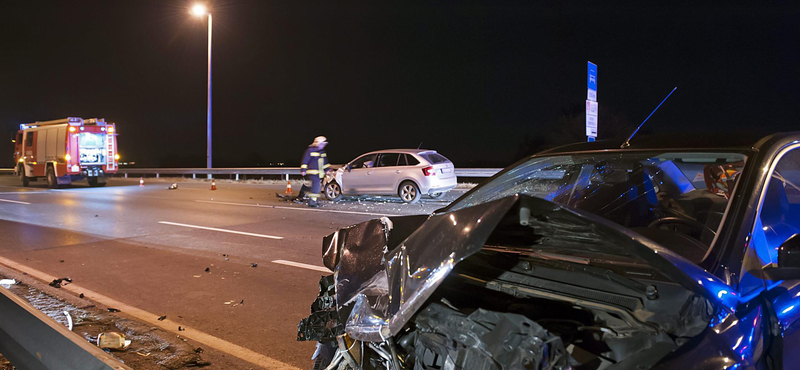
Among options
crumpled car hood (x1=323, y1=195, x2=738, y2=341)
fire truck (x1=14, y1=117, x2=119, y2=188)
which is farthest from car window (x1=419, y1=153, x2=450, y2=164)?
fire truck (x1=14, y1=117, x2=119, y2=188)

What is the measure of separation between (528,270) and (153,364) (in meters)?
2.81

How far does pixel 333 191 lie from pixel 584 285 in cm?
1333

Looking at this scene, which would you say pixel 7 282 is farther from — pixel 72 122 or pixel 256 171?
pixel 256 171

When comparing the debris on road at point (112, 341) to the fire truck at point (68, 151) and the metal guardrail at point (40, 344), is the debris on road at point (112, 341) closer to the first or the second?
the metal guardrail at point (40, 344)

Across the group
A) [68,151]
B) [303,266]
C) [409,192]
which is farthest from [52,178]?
[303,266]

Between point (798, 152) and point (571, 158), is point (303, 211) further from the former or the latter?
point (798, 152)

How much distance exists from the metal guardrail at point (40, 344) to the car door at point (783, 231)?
9.44 ft

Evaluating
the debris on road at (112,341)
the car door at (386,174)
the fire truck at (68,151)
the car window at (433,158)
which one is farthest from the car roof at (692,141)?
the fire truck at (68,151)

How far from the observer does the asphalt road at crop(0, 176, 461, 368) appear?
4543 mm

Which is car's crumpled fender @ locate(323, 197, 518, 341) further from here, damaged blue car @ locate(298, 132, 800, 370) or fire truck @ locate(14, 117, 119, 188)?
fire truck @ locate(14, 117, 119, 188)

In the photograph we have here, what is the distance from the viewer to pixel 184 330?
421cm

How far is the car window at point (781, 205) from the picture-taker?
7.30 ft

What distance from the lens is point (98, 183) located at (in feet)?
75.1

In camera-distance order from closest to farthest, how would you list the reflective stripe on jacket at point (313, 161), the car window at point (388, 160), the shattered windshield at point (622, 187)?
the shattered windshield at point (622, 187)
the reflective stripe on jacket at point (313, 161)
the car window at point (388, 160)
